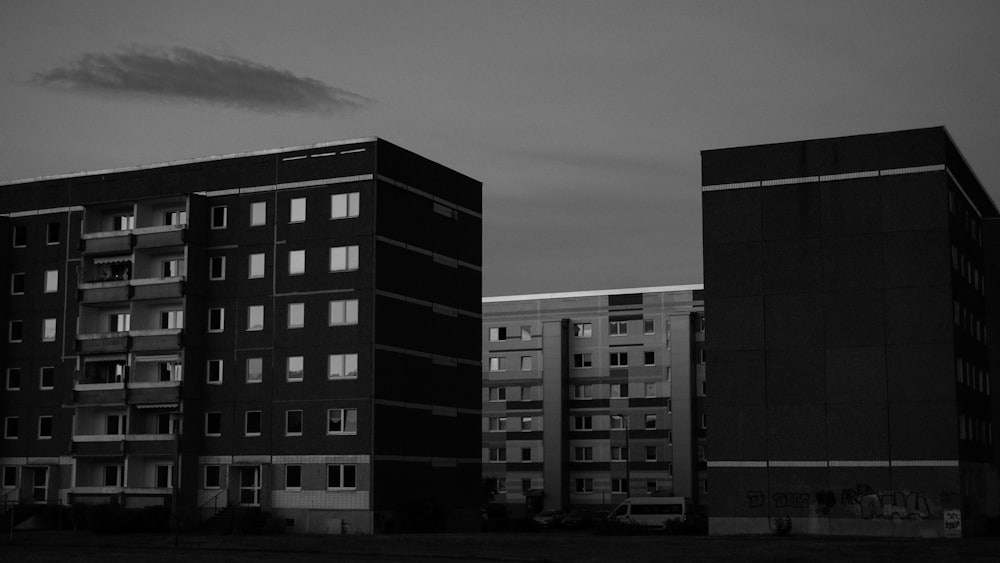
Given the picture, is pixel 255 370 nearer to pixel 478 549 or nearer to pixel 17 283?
pixel 17 283

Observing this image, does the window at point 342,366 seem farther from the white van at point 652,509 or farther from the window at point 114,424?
the white van at point 652,509

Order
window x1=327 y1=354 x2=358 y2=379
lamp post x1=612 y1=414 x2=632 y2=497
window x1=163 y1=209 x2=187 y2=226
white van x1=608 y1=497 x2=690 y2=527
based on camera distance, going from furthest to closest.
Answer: lamp post x1=612 y1=414 x2=632 y2=497, white van x1=608 y1=497 x2=690 y2=527, window x1=163 y1=209 x2=187 y2=226, window x1=327 y1=354 x2=358 y2=379

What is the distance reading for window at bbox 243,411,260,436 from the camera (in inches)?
3130

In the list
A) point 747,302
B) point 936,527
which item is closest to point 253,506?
point 747,302

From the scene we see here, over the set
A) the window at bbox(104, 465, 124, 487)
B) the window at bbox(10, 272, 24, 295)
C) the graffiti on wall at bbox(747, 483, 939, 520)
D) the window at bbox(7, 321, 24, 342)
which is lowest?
the graffiti on wall at bbox(747, 483, 939, 520)

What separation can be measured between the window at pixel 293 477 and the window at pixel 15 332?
2258 centimetres

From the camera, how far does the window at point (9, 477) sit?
86.0 metres

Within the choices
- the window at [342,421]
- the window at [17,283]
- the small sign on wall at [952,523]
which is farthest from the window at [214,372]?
the small sign on wall at [952,523]

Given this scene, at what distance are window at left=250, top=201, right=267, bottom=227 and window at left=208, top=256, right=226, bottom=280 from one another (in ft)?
9.95

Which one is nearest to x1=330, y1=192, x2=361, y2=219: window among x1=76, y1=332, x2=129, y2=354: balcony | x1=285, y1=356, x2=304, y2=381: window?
x1=285, y1=356, x2=304, y2=381: window

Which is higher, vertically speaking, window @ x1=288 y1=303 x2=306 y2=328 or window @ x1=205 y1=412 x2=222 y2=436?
window @ x1=288 y1=303 x2=306 y2=328

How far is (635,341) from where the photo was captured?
424 ft

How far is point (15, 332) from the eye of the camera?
88.6 meters

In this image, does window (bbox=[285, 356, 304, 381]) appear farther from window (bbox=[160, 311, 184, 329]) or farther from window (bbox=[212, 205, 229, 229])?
window (bbox=[212, 205, 229, 229])
